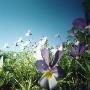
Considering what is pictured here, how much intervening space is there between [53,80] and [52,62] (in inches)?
3.2

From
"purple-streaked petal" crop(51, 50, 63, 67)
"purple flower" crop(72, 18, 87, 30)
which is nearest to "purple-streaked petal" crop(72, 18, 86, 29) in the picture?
"purple flower" crop(72, 18, 87, 30)

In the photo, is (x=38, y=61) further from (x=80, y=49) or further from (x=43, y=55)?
(x=80, y=49)

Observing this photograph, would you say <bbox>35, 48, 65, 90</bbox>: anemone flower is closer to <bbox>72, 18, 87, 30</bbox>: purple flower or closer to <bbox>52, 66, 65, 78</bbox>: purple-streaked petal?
<bbox>52, 66, 65, 78</bbox>: purple-streaked petal

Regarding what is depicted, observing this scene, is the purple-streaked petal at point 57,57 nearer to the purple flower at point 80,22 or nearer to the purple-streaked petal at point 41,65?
the purple-streaked petal at point 41,65

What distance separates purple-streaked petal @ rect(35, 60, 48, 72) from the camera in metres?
0.90

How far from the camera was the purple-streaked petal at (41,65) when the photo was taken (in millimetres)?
896

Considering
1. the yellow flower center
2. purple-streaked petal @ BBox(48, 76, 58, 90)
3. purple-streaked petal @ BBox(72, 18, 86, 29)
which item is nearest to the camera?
purple-streaked petal @ BBox(72, 18, 86, 29)

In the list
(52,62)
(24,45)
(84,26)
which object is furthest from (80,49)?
(24,45)

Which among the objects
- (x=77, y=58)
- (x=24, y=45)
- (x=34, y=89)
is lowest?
(x=34, y=89)

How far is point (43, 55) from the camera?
2.94ft

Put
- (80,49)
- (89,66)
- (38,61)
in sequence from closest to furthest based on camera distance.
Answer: (89,66) → (38,61) → (80,49)

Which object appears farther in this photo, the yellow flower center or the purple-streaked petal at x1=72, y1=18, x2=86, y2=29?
the yellow flower center

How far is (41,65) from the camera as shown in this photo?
0.90m

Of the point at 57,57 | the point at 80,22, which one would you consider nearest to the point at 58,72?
the point at 57,57
